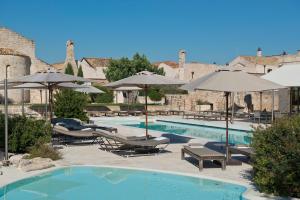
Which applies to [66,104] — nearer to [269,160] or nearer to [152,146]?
[152,146]

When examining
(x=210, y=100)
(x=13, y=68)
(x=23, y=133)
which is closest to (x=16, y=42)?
(x=13, y=68)

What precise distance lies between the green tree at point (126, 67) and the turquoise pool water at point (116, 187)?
3727cm

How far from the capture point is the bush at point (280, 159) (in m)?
6.33

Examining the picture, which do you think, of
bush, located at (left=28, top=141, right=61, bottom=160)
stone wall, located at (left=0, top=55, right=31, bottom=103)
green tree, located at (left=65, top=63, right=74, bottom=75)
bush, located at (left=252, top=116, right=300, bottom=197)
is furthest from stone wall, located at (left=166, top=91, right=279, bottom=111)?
bush, located at (left=252, top=116, right=300, bottom=197)

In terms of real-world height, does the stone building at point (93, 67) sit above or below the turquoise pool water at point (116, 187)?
above

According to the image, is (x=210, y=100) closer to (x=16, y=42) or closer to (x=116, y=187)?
(x=16, y=42)

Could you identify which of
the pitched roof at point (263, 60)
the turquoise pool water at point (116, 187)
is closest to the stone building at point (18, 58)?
the pitched roof at point (263, 60)

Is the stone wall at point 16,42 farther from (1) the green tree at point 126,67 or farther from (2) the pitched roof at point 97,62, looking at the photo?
(2) the pitched roof at point 97,62

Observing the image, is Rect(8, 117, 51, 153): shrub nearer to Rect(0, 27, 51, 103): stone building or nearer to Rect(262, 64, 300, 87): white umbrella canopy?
Rect(262, 64, 300, 87): white umbrella canopy

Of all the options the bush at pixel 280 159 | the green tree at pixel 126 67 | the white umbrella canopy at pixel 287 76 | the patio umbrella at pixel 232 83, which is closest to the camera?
the bush at pixel 280 159

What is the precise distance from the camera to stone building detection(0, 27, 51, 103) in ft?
110

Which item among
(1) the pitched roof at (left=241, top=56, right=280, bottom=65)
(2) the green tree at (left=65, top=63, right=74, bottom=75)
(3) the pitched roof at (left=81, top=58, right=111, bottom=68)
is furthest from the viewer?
(3) the pitched roof at (left=81, top=58, right=111, bottom=68)

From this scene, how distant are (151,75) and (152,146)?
2.48 m

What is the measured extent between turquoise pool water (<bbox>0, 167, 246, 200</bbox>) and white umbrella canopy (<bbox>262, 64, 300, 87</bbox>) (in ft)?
26.5
